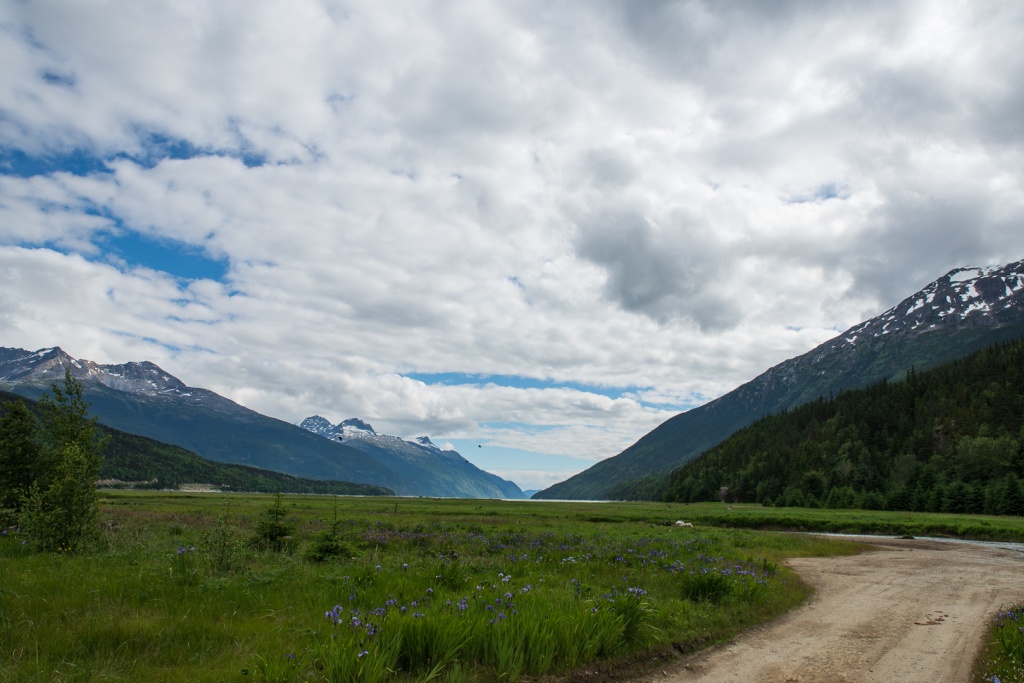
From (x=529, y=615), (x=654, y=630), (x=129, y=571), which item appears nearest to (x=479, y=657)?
(x=529, y=615)

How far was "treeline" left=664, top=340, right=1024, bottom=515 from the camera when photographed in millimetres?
91250

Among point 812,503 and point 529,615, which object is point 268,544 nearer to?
point 529,615

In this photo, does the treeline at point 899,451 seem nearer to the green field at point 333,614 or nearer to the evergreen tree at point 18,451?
the green field at point 333,614

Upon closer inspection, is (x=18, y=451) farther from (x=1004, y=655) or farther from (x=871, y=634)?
(x=1004, y=655)

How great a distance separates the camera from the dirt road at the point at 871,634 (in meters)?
9.27

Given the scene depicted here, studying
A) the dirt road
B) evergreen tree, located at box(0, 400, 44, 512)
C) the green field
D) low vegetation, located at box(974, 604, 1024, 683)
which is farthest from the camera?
evergreen tree, located at box(0, 400, 44, 512)

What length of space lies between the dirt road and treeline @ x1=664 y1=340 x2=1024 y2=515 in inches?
2987

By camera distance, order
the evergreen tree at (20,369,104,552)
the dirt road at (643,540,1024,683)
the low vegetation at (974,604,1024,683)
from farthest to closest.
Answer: the evergreen tree at (20,369,104,552) → the dirt road at (643,540,1024,683) → the low vegetation at (974,604,1024,683)

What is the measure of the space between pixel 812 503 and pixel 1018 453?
34.3m

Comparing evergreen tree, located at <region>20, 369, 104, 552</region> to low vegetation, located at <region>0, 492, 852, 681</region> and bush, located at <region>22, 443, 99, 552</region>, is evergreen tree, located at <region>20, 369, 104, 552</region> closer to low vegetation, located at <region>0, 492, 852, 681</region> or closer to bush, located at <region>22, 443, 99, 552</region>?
bush, located at <region>22, 443, 99, 552</region>

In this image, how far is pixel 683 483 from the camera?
168125 millimetres

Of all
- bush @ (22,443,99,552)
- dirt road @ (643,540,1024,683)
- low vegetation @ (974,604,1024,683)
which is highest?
bush @ (22,443,99,552)

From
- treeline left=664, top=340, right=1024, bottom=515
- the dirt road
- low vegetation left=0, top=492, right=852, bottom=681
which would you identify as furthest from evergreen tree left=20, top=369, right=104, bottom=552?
treeline left=664, top=340, right=1024, bottom=515

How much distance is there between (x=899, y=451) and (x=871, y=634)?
139807mm
